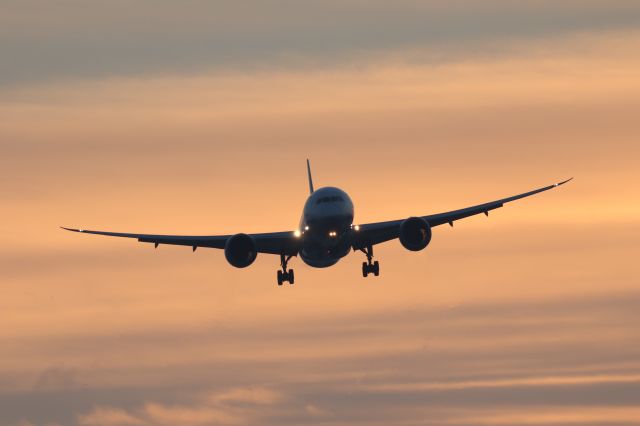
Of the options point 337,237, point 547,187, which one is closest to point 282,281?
point 337,237

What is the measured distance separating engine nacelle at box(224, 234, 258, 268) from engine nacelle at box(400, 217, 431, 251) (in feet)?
33.0

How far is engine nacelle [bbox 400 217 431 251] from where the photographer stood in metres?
93.5

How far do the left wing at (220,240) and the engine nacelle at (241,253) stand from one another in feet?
3.59

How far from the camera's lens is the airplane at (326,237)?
90.6m

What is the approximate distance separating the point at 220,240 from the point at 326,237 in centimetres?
1102

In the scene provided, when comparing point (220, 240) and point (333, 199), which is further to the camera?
point (220, 240)

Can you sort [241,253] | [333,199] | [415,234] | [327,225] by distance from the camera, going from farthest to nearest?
[241,253]
[415,234]
[333,199]
[327,225]

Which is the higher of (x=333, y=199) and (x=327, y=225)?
(x=333, y=199)

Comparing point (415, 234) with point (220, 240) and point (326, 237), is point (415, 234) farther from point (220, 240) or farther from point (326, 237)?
point (220, 240)

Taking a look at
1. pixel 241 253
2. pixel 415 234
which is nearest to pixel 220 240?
pixel 241 253

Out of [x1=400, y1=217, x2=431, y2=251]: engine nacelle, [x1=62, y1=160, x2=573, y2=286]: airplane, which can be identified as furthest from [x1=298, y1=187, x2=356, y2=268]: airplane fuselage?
[x1=400, y1=217, x2=431, y2=251]: engine nacelle

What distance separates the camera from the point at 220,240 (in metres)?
99.1

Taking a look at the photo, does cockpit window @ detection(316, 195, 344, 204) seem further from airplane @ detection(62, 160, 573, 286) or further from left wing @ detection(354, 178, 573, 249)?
left wing @ detection(354, 178, 573, 249)

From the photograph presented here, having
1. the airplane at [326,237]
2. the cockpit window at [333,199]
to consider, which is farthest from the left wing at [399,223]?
the cockpit window at [333,199]
